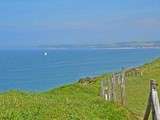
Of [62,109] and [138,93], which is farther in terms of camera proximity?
[138,93]

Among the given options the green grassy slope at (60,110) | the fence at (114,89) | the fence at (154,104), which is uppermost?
the fence at (114,89)

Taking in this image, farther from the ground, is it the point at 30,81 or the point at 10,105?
the point at 30,81

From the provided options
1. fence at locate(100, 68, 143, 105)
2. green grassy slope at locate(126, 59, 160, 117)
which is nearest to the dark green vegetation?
green grassy slope at locate(126, 59, 160, 117)

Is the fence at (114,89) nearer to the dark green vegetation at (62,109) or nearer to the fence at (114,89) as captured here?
the fence at (114,89)

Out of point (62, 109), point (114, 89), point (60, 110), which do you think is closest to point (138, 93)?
point (114, 89)

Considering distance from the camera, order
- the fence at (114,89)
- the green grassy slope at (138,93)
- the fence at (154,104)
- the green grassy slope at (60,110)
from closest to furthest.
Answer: the fence at (154,104), the green grassy slope at (60,110), the fence at (114,89), the green grassy slope at (138,93)

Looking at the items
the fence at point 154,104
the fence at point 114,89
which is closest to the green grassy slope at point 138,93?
the fence at point 114,89

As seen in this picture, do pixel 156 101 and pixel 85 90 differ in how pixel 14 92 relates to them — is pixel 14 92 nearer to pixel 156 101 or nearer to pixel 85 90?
pixel 85 90

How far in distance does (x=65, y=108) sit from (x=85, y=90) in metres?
17.0

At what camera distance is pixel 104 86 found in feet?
105

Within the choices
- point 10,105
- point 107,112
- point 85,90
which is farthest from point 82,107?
point 85,90

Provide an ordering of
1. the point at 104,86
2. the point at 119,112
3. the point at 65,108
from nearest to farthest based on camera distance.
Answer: the point at 65,108
the point at 119,112
the point at 104,86

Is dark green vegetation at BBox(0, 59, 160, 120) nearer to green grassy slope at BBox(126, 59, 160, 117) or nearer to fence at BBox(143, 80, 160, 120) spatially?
green grassy slope at BBox(126, 59, 160, 117)

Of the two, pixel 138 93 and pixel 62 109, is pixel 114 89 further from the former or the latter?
pixel 62 109
